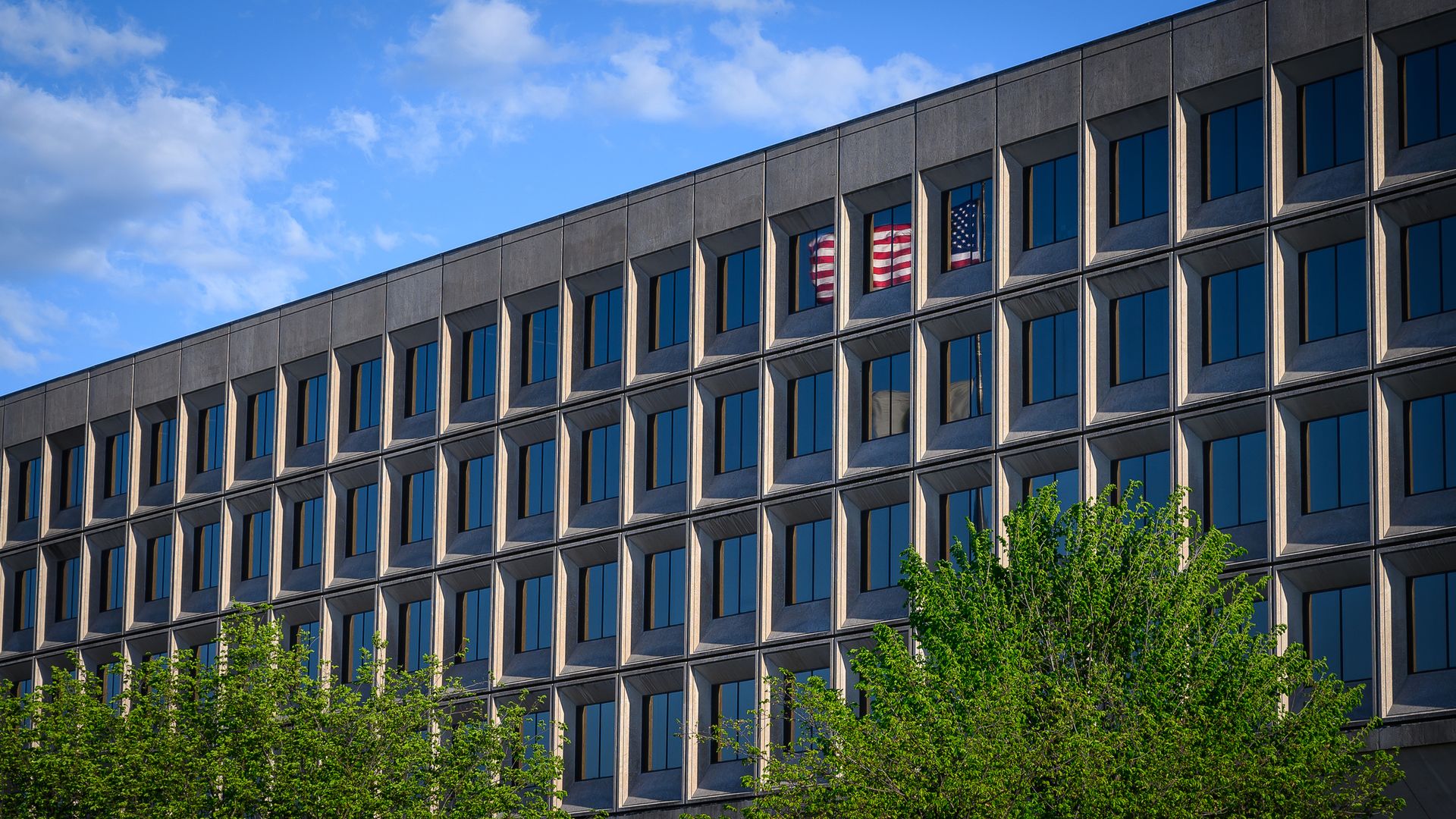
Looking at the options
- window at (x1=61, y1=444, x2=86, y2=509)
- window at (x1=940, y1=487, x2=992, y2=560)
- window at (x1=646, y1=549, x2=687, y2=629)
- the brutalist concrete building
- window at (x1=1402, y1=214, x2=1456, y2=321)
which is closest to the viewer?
window at (x1=1402, y1=214, x2=1456, y2=321)

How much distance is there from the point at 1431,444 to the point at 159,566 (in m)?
43.3

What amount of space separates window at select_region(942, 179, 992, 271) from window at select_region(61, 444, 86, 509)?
3539 centimetres

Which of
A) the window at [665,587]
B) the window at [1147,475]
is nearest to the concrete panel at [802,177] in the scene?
the window at [665,587]

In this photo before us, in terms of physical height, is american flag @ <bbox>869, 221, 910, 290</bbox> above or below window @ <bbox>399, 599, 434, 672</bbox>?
above

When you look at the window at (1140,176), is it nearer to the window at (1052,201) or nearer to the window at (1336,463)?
the window at (1052,201)

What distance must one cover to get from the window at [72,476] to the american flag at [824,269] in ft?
103

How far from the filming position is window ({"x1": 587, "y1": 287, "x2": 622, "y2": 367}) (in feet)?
196

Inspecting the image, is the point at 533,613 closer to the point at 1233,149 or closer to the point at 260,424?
the point at 260,424

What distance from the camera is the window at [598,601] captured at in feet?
192

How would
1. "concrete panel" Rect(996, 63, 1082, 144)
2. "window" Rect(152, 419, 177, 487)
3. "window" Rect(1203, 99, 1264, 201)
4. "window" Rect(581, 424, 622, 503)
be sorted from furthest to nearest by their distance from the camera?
"window" Rect(152, 419, 177, 487) < "window" Rect(581, 424, 622, 503) < "concrete panel" Rect(996, 63, 1082, 144) < "window" Rect(1203, 99, 1264, 201)

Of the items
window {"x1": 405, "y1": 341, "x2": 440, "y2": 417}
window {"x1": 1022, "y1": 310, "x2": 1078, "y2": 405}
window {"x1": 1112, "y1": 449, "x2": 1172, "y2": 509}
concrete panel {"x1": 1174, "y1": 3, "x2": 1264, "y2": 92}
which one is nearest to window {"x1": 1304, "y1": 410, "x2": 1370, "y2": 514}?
window {"x1": 1112, "y1": 449, "x2": 1172, "y2": 509}

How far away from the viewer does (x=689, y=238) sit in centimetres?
5772

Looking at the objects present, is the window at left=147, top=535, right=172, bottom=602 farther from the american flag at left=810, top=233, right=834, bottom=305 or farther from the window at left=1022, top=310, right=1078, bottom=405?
the window at left=1022, top=310, right=1078, bottom=405

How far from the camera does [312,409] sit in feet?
221
